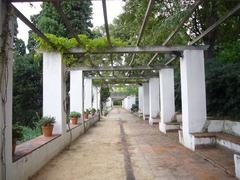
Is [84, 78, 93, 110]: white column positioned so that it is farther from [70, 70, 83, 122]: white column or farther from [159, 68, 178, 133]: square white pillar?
[159, 68, 178, 133]: square white pillar

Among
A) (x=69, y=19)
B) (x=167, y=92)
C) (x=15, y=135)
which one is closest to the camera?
(x=15, y=135)

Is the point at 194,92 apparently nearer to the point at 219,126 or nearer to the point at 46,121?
the point at 219,126

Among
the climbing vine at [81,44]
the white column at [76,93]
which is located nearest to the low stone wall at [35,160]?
the climbing vine at [81,44]

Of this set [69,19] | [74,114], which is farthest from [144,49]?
[69,19]

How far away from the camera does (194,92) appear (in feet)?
32.4

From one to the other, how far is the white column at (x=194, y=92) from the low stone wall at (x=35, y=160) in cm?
396

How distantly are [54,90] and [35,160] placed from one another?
3502mm

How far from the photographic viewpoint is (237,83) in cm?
1036

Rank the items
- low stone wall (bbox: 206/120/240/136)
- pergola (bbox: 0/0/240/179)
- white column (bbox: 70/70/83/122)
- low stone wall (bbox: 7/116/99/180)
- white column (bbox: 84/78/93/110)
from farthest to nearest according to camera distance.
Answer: white column (bbox: 84/78/93/110) < white column (bbox: 70/70/83/122) < low stone wall (bbox: 206/120/240/136) < low stone wall (bbox: 7/116/99/180) < pergola (bbox: 0/0/240/179)

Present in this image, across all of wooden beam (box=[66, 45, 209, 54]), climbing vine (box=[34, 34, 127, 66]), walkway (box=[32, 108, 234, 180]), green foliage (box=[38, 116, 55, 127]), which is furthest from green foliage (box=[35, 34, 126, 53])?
walkway (box=[32, 108, 234, 180])

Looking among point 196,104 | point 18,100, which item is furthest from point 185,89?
point 18,100

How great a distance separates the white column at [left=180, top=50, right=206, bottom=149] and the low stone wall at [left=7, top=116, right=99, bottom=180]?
396 centimetres

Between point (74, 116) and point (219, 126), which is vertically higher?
point (74, 116)

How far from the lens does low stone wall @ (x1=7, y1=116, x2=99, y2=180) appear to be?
5325 millimetres
